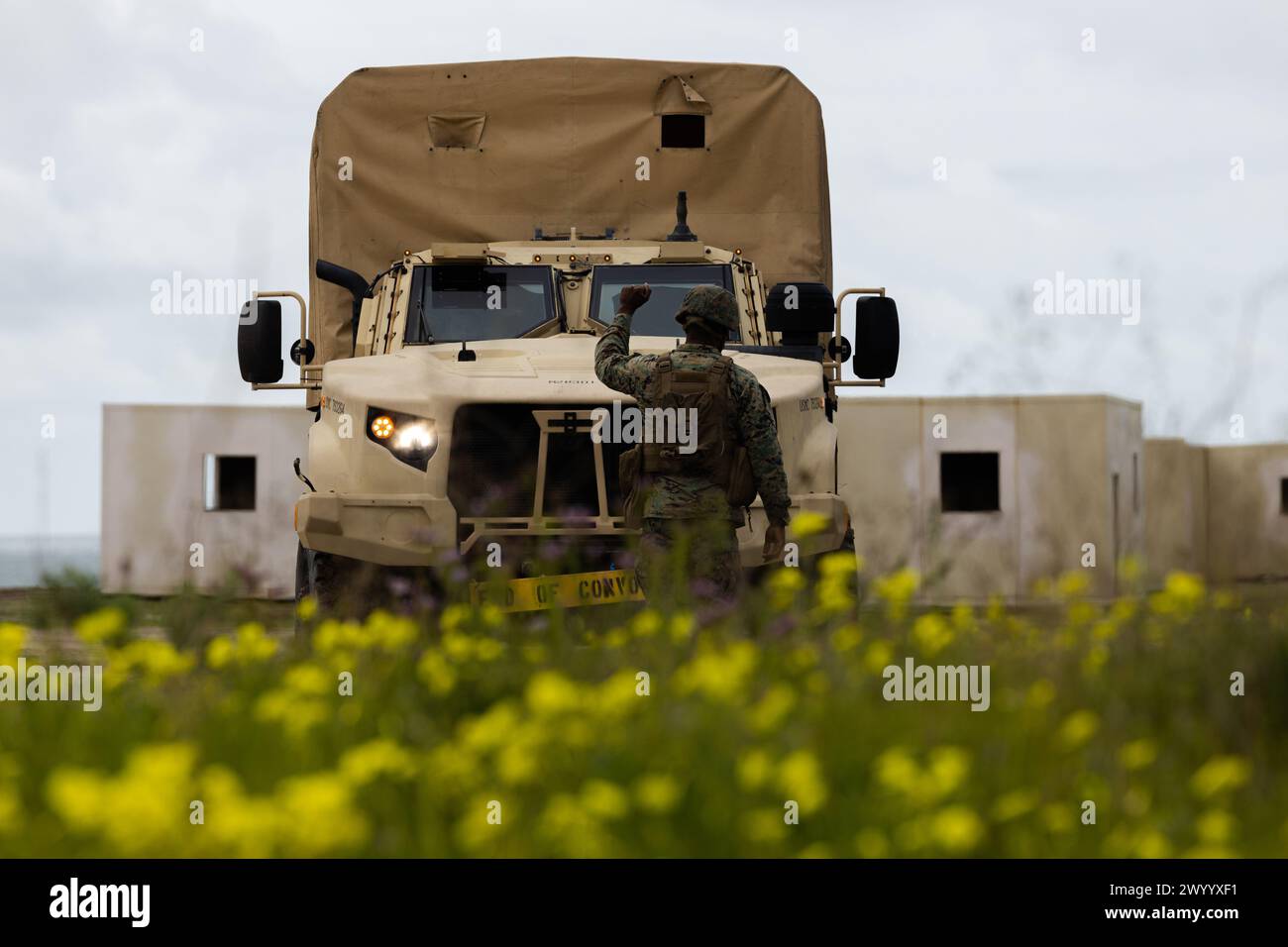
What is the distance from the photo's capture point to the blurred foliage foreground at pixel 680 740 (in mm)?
2689

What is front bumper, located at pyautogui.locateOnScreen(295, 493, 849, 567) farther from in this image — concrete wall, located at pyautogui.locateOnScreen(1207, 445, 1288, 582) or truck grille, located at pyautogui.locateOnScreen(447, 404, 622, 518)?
concrete wall, located at pyautogui.locateOnScreen(1207, 445, 1288, 582)

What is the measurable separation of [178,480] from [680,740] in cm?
1801

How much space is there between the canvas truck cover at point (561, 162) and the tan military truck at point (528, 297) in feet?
0.04

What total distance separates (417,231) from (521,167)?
0.75m

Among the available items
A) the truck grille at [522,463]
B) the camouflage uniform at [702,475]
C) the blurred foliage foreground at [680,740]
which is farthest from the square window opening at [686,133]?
the blurred foliage foreground at [680,740]

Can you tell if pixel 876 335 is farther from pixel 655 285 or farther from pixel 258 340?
pixel 258 340

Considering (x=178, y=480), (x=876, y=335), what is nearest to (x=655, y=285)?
(x=876, y=335)

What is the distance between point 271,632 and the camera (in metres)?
5.84

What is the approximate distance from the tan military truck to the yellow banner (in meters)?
0.01

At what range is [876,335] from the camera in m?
7.79

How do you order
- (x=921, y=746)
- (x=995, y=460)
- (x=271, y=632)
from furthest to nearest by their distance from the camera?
(x=995, y=460)
(x=271, y=632)
(x=921, y=746)
